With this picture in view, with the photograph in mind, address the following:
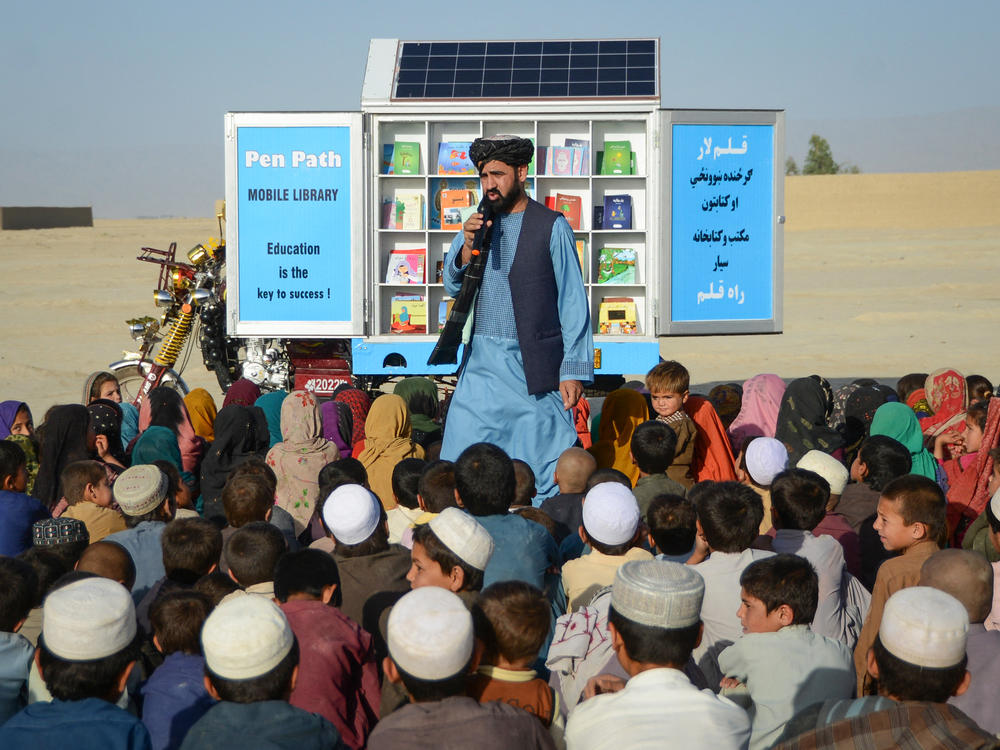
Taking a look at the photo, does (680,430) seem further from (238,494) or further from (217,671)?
(217,671)

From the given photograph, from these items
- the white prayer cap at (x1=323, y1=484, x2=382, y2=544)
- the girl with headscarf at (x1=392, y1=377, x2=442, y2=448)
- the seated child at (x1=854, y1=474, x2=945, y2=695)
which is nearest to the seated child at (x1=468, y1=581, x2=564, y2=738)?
the white prayer cap at (x1=323, y1=484, x2=382, y2=544)

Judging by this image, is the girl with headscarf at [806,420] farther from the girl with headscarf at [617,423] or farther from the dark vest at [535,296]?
the dark vest at [535,296]

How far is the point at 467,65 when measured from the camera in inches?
342

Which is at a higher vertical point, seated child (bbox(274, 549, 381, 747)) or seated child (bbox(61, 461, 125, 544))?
seated child (bbox(61, 461, 125, 544))

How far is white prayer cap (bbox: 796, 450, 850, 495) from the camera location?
178 inches

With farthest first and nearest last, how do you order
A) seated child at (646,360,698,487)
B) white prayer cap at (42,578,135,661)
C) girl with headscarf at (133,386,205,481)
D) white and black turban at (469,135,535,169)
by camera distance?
girl with headscarf at (133,386,205,481) → seated child at (646,360,698,487) → white and black turban at (469,135,535,169) → white prayer cap at (42,578,135,661)

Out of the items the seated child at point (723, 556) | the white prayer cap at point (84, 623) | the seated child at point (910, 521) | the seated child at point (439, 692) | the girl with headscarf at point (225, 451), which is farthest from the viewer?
the girl with headscarf at point (225, 451)

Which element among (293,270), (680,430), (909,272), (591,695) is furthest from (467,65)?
(909,272)

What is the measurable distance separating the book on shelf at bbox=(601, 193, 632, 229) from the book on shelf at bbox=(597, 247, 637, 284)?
0.67 ft

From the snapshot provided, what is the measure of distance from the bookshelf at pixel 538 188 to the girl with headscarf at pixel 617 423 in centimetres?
242

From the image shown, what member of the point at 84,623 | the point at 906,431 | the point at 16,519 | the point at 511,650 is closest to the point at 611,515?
the point at 511,650

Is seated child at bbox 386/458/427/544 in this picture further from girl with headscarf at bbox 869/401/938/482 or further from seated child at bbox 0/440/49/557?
girl with headscarf at bbox 869/401/938/482

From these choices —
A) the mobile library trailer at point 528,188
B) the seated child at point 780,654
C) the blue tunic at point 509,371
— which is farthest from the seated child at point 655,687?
the mobile library trailer at point 528,188

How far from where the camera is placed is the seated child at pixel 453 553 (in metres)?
3.26
